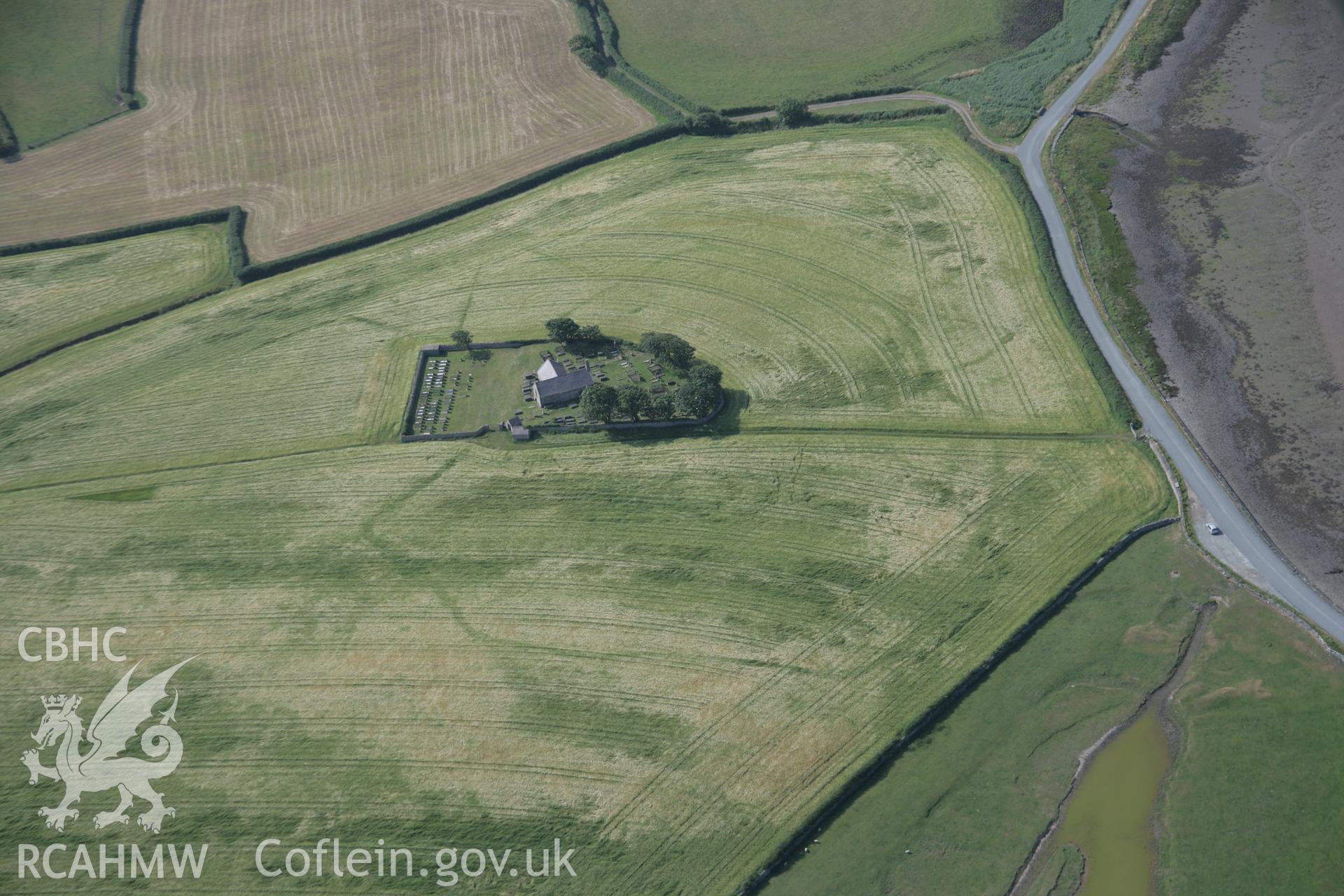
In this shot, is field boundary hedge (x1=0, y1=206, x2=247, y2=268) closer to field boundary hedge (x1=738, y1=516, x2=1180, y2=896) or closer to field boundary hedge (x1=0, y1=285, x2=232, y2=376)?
field boundary hedge (x1=0, y1=285, x2=232, y2=376)

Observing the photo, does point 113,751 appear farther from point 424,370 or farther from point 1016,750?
point 1016,750

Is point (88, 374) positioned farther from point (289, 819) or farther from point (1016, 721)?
point (1016, 721)

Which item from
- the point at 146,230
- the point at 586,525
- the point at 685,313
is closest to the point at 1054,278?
the point at 685,313

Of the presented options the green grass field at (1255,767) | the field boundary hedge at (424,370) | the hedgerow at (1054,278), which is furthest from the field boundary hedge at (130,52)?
the green grass field at (1255,767)

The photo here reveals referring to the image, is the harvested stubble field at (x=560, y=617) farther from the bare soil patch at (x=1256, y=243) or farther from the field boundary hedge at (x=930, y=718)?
the bare soil patch at (x=1256, y=243)

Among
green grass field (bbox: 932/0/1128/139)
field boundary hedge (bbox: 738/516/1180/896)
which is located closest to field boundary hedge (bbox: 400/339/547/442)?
field boundary hedge (bbox: 738/516/1180/896)

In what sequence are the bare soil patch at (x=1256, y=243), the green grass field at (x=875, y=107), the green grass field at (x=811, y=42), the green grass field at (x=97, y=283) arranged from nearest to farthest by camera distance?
the bare soil patch at (x=1256, y=243) < the green grass field at (x=97, y=283) < the green grass field at (x=875, y=107) < the green grass field at (x=811, y=42)
